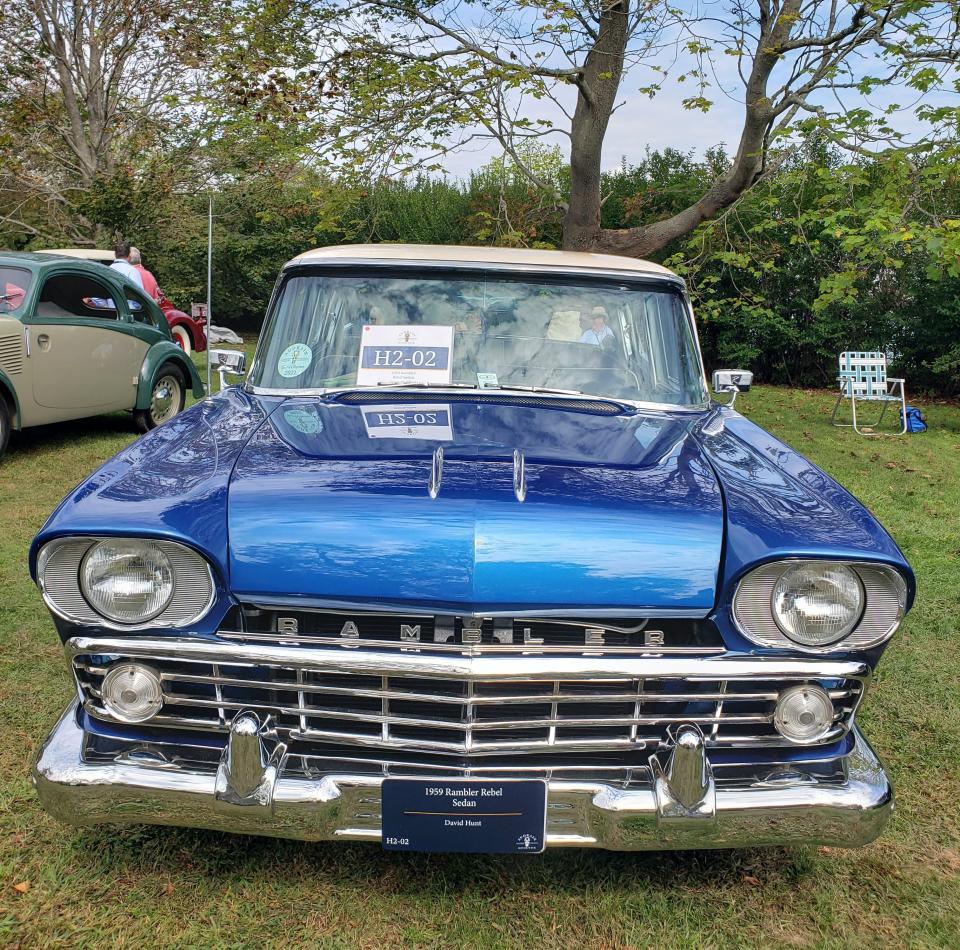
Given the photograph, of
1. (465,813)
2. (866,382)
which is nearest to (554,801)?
(465,813)

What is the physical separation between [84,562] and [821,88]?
9.48m

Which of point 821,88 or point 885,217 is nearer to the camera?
point 885,217

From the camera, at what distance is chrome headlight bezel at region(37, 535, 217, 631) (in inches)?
79.7

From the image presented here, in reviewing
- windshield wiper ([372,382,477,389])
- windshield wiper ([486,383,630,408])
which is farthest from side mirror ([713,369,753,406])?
windshield wiper ([372,382,477,389])

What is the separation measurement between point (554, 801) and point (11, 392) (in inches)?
249

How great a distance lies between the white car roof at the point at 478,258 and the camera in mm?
3354

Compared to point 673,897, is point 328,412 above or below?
above

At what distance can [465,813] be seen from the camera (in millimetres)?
1987

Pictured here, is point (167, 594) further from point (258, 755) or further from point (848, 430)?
point (848, 430)

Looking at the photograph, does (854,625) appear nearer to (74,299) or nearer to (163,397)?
(74,299)

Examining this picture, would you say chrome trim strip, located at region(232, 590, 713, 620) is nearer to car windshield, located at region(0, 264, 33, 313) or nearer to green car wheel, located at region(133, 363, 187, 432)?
car windshield, located at region(0, 264, 33, 313)

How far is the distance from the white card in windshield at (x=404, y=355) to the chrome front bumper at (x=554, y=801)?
55.9 inches

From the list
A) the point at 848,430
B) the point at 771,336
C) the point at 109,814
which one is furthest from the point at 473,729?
the point at 771,336

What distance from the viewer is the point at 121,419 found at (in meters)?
→ 9.46
